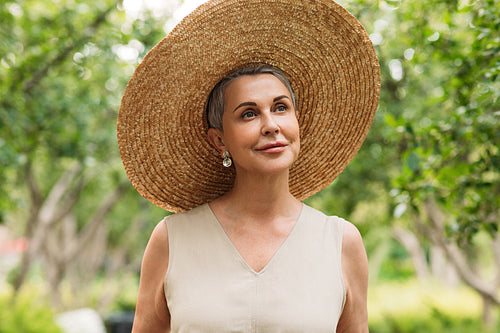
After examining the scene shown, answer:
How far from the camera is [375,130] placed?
7945 mm

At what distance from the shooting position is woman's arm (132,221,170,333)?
202cm

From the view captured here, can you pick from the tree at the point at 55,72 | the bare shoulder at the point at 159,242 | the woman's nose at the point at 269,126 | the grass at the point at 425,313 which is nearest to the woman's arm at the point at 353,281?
the woman's nose at the point at 269,126

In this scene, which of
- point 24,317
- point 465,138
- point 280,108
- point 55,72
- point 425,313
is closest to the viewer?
point 280,108

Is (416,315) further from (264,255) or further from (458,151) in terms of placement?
(264,255)

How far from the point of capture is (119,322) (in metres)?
13.1

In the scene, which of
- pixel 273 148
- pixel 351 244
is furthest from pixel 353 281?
pixel 273 148

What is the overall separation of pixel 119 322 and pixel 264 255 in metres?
12.2

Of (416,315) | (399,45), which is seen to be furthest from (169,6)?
(416,315)

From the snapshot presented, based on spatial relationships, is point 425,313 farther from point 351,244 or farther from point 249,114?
point 249,114

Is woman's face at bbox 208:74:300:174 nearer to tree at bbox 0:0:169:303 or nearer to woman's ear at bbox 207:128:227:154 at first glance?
woman's ear at bbox 207:128:227:154

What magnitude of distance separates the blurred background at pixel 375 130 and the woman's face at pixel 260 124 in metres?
1.11

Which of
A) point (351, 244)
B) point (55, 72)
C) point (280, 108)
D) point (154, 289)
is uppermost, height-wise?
point (55, 72)

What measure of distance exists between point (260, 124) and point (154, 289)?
78cm

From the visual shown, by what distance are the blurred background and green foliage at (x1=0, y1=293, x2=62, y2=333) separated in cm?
2
